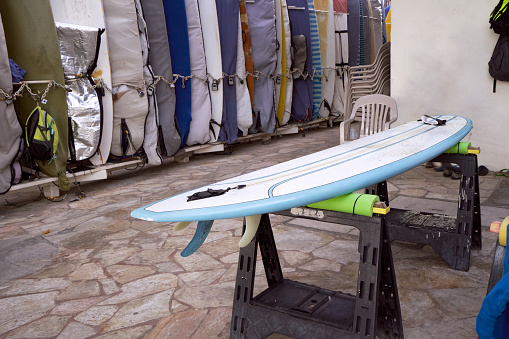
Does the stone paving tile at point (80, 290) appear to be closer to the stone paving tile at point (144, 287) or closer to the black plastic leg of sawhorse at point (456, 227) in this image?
the stone paving tile at point (144, 287)

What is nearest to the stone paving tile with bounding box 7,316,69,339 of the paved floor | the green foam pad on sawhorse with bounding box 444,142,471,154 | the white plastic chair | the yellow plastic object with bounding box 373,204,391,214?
the paved floor

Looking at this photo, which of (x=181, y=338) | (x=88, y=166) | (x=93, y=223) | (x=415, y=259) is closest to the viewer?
(x=181, y=338)

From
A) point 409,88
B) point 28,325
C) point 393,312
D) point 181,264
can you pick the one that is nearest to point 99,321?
point 28,325

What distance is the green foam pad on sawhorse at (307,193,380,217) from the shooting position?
5.63ft

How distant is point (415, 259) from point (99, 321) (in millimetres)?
1876

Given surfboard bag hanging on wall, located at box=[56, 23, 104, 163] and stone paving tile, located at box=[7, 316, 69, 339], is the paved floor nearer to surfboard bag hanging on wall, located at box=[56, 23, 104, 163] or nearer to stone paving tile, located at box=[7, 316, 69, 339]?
stone paving tile, located at box=[7, 316, 69, 339]

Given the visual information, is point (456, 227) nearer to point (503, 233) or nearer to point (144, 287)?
point (503, 233)

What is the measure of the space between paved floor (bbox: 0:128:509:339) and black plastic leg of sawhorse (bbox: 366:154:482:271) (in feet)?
0.30

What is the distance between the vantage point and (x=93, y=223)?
3924 mm

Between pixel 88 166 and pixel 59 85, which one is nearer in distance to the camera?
pixel 59 85

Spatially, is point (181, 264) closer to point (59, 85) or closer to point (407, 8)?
point (59, 85)

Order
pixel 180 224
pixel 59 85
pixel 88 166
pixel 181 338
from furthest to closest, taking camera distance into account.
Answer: pixel 88 166 < pixel 59 85 < pixel 181 338 < pixel 180 224

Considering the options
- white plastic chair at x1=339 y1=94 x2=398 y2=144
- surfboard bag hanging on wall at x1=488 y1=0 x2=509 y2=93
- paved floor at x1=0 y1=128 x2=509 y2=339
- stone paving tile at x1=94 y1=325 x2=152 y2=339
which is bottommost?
paved floor at x1=0 y1=128 x2=509 y2=339

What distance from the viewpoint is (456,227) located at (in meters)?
2.76
